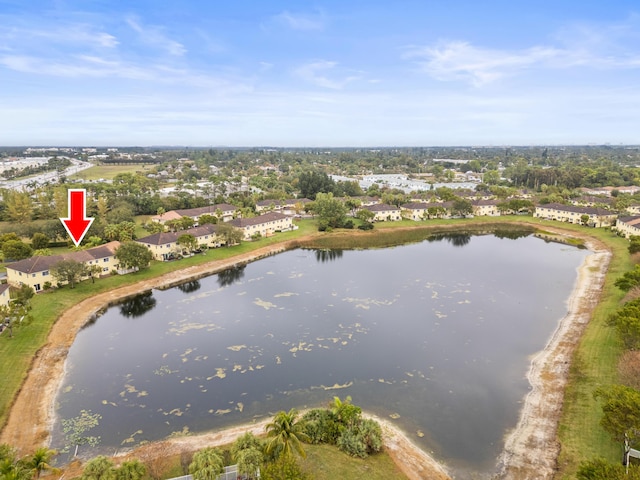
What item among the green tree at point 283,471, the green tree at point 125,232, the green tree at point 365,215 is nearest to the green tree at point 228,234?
the green tree at point 125,232

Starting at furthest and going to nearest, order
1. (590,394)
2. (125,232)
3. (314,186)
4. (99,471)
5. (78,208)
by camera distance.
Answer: (314,186) < (125,232) < (78,208) < (590,394) < (99,471)

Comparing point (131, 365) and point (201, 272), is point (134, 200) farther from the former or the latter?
point (131, 365)

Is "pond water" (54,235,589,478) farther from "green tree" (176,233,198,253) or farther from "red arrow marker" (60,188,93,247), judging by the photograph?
"red arrow marker" (60,188,93,247)

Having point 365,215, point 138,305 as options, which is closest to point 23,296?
point 138,305

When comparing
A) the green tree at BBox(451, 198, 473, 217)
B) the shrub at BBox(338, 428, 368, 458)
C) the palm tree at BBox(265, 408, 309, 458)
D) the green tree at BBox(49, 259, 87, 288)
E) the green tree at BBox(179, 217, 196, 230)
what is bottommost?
the shrub at BBox(338, 428, 368, 458)

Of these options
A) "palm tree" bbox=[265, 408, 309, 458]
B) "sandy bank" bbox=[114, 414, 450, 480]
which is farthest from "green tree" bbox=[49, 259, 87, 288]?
"palm tree" bbox=[265, 408, 309, 458]

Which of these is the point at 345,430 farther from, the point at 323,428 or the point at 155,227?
the point at 155,227

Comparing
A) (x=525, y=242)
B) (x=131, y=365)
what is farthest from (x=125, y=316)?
(x=525, y=242)
